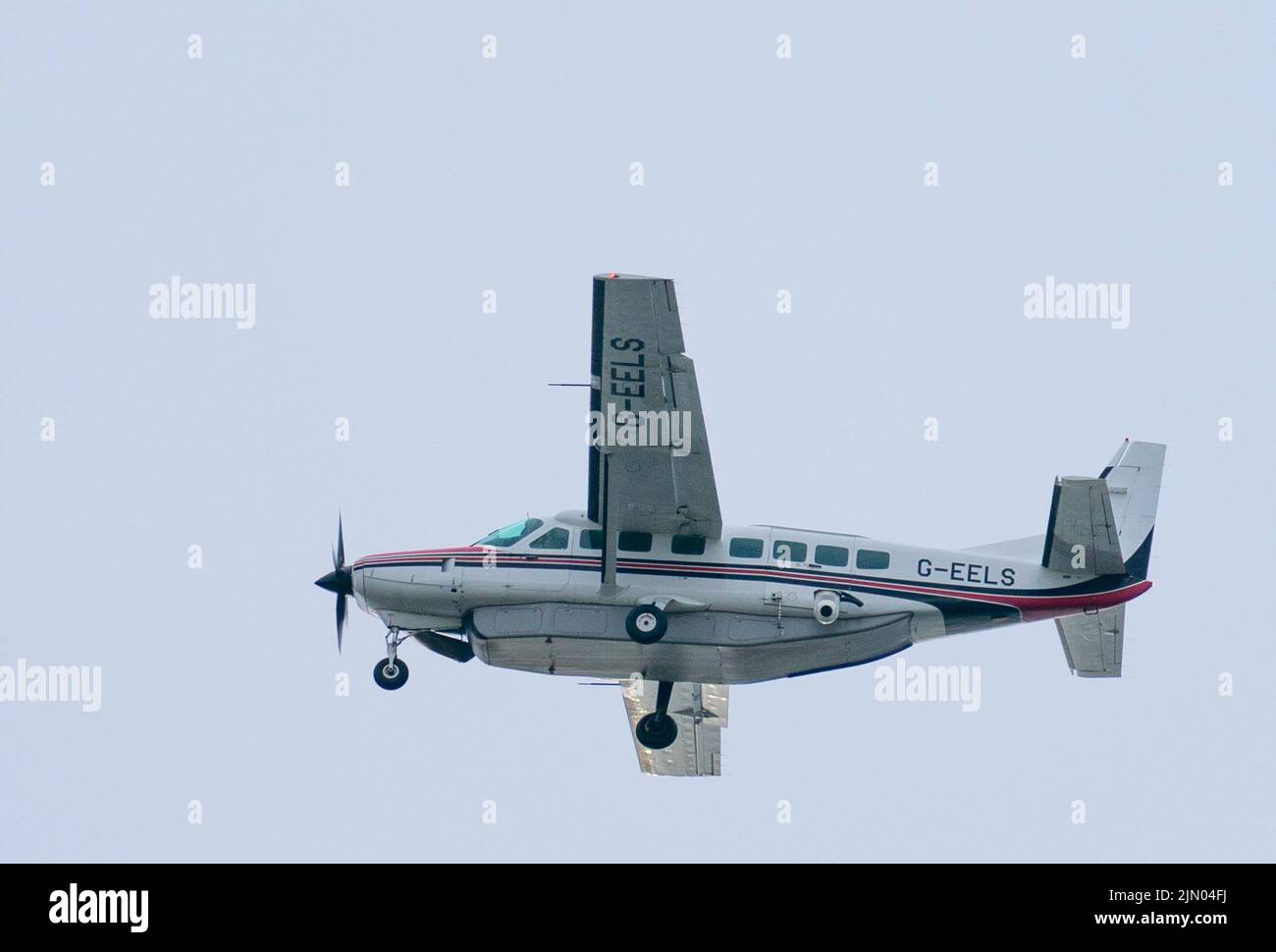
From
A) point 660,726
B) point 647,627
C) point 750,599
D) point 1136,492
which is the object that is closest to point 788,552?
point 750,599

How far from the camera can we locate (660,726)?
41656 millimetres

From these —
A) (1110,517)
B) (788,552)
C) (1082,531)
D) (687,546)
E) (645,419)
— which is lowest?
(788,552)

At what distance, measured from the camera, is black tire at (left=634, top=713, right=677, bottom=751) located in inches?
1640

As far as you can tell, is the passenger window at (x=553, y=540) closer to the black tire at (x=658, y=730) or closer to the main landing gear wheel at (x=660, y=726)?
the main landing gear wheel at (x=660, y=726)

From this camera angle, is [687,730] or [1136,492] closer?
[1136,492]

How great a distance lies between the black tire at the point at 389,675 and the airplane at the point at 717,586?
0.02 metres

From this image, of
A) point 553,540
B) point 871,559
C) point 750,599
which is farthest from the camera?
point 553,540

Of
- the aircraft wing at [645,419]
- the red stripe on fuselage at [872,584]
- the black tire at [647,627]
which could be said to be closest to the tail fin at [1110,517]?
the red stripe on fuselage at [872,584]

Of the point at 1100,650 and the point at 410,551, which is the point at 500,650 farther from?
the point at 1100,650

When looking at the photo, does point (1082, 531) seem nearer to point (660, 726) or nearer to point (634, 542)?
point (634, 542)

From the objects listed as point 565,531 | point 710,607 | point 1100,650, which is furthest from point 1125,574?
point 565,531

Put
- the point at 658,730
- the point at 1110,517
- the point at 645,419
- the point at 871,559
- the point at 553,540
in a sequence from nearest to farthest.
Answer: the point at 645,419, the point at 1110,517, the point at 871,559, the point at 553,540, the point at 658,730

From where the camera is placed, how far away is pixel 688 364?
37.2 m

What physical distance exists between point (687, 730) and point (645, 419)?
8.11m
